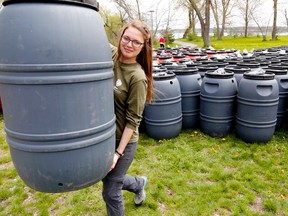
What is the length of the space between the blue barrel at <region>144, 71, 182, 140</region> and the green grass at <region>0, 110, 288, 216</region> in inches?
9.5

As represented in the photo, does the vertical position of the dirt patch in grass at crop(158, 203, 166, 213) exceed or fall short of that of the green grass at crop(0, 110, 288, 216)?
it falls short

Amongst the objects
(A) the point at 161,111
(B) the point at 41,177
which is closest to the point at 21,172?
(B) the point at 41,177

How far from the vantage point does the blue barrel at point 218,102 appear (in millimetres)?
4152

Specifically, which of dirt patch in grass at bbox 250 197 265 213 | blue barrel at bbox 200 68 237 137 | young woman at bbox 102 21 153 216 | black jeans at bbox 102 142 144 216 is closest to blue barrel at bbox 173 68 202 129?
blue barrel at bbox 200 68 237 137

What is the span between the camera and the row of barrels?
3.89 meters

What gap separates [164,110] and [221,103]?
3.25 feet

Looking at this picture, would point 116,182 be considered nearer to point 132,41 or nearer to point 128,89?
point 128,89

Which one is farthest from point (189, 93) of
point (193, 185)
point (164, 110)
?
point (193, 185)

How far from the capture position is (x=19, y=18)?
→ 3.93ft

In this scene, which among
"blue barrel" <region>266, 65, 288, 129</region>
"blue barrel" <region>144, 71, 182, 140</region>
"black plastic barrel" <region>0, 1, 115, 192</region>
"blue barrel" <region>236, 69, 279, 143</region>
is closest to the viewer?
"black plastic barrel" <region>0, 1, 115, 192</region>

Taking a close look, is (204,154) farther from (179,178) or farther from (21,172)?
(21,172)

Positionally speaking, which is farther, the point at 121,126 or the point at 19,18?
the point at 121,126

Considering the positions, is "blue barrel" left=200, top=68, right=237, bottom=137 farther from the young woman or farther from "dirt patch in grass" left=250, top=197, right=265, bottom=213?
the young woman

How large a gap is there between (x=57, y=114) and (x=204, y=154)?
10.2 feet
